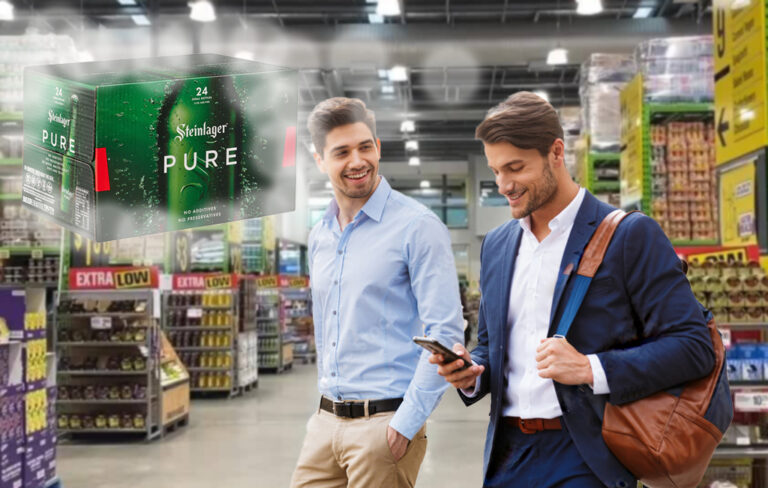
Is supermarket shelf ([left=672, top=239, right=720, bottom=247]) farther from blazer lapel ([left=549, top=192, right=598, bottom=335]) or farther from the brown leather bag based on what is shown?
the brown leather bag

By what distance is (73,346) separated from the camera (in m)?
8.91

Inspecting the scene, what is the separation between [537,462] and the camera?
1.77 metres

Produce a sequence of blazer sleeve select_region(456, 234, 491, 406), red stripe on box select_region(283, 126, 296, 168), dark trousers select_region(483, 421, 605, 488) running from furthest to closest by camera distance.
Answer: blazer sleeve select_region(456, 234, 491, 406)
dark trousers select_region(483, 421, 605, 488)
red stripe on box select_region(283, 126, 296, 168)

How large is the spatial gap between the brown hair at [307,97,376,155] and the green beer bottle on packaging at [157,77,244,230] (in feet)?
3.51

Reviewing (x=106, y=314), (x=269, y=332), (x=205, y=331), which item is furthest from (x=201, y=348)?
(x=269, y=332)

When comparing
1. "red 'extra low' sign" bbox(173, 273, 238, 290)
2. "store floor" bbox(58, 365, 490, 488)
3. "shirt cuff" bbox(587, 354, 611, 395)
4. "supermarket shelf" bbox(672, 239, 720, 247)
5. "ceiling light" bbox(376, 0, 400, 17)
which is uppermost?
"ceiling light" bbox(376, 0, 400, 17)

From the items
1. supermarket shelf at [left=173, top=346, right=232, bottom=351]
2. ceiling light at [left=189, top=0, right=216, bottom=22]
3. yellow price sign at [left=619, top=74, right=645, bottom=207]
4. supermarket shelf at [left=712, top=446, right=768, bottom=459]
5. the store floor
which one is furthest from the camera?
supermarket shelf at [left=173, top=346, right=232, bottom=351]

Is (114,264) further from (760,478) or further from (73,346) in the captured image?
(760,478)

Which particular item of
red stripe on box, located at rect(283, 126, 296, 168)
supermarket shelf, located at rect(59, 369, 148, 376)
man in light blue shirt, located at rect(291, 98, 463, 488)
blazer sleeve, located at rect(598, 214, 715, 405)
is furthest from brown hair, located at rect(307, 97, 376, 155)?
supermarket shelf, located at rect(59, 369, 148, 376)

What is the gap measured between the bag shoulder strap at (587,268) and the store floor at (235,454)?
17.6ft

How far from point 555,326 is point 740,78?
4.26 metres

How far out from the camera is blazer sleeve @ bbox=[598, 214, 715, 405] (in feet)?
5.20

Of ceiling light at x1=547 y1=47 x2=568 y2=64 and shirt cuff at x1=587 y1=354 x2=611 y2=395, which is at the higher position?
ceiling light at x1=547 y1=47 x2=568 y2=64

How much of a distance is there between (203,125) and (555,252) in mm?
899
